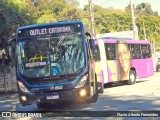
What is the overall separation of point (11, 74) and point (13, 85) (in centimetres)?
73

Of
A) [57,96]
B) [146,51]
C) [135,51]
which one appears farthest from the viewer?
[146,51]

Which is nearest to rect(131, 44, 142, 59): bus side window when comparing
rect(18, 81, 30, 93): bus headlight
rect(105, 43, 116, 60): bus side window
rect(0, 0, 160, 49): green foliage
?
rect(105, 43, 116, 60): bus side window

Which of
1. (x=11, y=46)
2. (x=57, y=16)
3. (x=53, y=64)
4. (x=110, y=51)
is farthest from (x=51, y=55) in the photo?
(x=57, y=16)

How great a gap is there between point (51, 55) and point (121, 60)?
10163 millimetres

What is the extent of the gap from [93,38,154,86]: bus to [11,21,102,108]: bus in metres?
6.28

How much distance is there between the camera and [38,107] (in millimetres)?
14305

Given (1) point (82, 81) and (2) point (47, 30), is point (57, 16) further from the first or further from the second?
(1) point (82, 81)

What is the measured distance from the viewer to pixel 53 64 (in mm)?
12164

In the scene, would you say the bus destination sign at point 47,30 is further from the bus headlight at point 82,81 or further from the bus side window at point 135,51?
the bus side window at point 135,51

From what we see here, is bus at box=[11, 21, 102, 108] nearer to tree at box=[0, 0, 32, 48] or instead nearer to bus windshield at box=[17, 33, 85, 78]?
bus windshield at box=[17, 33, 85, 78]

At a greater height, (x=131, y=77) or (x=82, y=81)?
(x=82, y=81)

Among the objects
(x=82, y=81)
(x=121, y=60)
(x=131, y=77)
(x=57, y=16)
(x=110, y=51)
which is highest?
(x=57, y=16)

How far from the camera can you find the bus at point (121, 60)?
790 inches

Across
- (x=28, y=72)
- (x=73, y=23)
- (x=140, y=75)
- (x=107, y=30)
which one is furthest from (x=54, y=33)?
(x=107, y=30)
